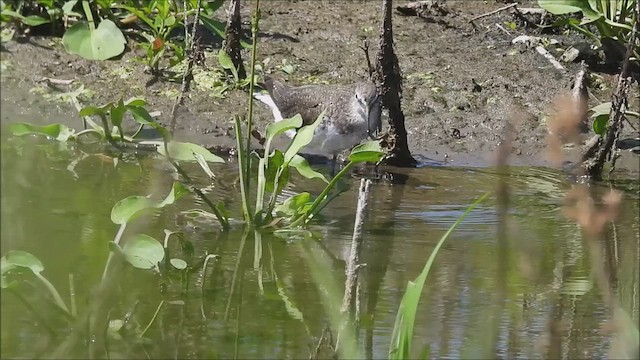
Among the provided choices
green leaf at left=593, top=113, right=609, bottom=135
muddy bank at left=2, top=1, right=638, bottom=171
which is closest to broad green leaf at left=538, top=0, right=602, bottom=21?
muddy bank at left=2, top=1, right=638, bottom=171

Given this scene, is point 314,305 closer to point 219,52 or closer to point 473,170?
point 473,170

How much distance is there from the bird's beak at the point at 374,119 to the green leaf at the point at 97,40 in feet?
6.25

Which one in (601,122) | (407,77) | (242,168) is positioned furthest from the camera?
(407,77)

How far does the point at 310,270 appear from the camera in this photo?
4.73 metres

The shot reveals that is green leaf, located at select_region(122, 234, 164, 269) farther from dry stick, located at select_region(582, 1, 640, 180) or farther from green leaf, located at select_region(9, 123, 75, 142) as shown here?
dry stick, located at select_region(582, 1, 640, 180)

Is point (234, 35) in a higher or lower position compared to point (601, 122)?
higher

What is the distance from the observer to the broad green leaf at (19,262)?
3936 mm

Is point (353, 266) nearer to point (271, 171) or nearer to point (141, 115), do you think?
point (271, 171)

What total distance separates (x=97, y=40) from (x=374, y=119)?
2172 mm

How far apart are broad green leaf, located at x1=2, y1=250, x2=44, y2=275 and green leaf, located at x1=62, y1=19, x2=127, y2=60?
4.11m

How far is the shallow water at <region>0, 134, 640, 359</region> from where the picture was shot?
3.84 meters

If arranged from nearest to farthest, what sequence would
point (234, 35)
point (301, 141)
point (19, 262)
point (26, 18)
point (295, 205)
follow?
point (19, 262)
point (295, 205)
point (301, 141)
point (234, 35)
point (26, 18)

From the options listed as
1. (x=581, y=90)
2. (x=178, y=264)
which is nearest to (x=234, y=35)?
(x=581, y=90)

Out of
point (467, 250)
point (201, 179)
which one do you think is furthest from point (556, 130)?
point (201, 179)
